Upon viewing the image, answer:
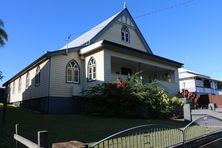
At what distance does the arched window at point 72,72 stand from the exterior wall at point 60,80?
1.13ft

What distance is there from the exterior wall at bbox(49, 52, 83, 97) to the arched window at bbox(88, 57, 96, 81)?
1201 millimetres

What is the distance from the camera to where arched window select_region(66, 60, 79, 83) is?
20.8 m

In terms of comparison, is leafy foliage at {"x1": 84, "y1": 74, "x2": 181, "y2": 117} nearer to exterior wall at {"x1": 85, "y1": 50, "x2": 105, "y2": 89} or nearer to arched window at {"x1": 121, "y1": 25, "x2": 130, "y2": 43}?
exterior wall at {"x1": 85, "y1": 50, "x2": 105, "y2": 89}

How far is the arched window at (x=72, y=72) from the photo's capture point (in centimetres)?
2081

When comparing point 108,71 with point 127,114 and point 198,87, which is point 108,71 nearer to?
point 127,114

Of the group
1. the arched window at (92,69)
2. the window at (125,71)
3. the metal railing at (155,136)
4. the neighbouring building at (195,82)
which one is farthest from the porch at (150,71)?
the neighbouring building at (195,82)

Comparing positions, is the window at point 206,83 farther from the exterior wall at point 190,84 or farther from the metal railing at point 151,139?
the metal railing at point 151,139

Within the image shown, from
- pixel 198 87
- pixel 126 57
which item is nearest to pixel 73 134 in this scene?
pixel 126 57

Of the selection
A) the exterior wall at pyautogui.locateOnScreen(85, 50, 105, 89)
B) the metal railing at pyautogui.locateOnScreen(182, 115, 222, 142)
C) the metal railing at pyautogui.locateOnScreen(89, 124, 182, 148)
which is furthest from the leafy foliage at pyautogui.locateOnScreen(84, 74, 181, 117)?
the metal railing at pyautogui.locateOnScreen(89, 124, 182, 148)

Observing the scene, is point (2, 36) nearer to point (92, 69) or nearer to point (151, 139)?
point (92, 69)

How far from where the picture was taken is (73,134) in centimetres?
1041

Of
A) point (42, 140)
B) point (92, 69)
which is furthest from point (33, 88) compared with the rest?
point (42, 140)

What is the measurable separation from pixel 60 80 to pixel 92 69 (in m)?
2.73

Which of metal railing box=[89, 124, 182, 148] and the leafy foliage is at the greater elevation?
the leafy foliage
